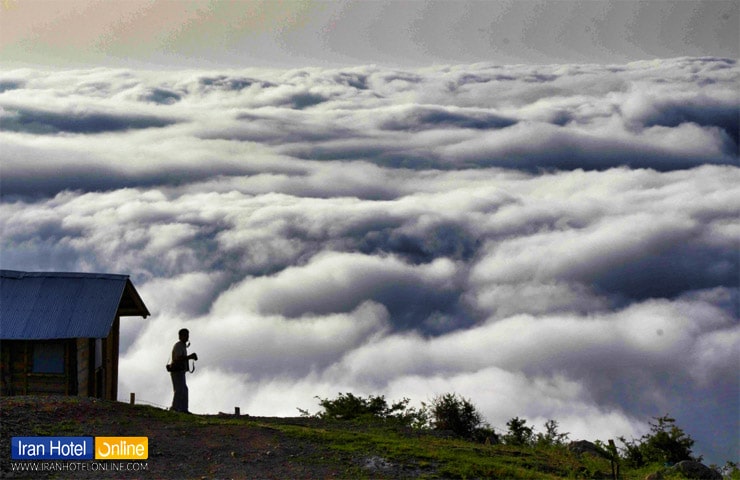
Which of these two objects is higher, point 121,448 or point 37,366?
point 37,366

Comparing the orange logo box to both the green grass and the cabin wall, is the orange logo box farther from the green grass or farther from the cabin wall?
the cabin wall

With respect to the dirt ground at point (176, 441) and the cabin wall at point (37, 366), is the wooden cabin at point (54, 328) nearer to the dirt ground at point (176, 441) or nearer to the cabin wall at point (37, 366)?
the cabin wall at point (37, 366)

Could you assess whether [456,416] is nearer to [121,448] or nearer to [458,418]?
[458,418]

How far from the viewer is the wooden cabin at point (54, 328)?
77.0 ft

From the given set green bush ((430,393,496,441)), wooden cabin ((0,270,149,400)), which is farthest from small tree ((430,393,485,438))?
wooden cabin ((0,270,149,400))

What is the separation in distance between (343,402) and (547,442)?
21.1 feet

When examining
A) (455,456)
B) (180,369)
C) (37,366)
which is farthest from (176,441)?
(37,366)

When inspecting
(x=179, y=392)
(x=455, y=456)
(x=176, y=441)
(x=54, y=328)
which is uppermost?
(x=54, y=328)

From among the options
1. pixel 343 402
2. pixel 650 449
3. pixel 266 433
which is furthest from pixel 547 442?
pixel 266 433

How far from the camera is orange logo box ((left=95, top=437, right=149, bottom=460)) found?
16438mm

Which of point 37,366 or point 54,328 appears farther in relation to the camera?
point 37,366

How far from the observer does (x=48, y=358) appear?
2378cm

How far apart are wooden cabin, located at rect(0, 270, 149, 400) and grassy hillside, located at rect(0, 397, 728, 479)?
3460mm

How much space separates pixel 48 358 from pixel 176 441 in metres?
7.85
